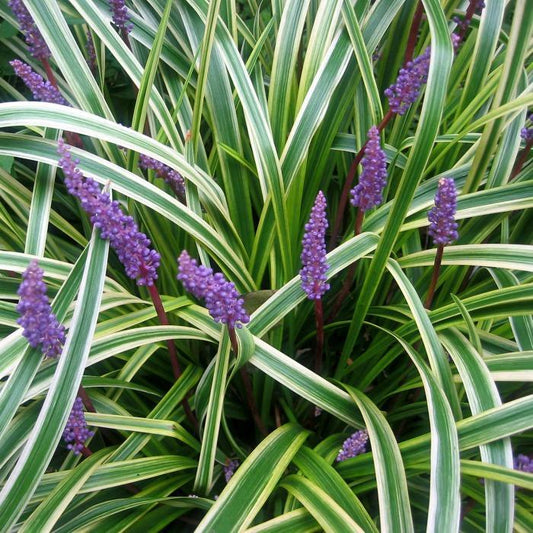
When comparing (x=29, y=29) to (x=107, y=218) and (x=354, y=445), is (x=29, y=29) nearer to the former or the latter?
(x=107, y=218)

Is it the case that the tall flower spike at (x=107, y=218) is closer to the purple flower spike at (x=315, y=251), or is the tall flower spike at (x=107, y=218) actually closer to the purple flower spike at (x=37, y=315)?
the purple flower spike at (x=37, y=315)

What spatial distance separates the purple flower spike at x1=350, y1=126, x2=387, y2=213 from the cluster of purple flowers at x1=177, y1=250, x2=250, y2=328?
489 millimetres

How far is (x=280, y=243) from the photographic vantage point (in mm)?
1617

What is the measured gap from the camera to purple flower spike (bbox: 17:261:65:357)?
938 mm

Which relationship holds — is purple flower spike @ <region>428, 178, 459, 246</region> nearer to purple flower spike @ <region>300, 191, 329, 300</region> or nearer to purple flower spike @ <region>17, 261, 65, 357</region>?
purple flower spike @ <region>300, 191, 329, 300</region>

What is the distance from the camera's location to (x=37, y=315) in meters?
0.98

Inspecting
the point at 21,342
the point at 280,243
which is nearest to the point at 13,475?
the point at 21,342

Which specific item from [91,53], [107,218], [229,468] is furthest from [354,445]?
[91,53]

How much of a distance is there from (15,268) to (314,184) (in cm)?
99

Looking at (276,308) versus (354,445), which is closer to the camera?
(354,445)

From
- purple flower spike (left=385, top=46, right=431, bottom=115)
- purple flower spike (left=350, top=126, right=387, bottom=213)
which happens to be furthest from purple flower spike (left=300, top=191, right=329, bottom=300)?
purple flower spike (left=385, top=46, right=431, bottom=115)

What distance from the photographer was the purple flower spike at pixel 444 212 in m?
1.20

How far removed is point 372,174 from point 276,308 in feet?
1.34

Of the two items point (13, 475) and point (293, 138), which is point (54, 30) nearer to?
point (293, 138)
